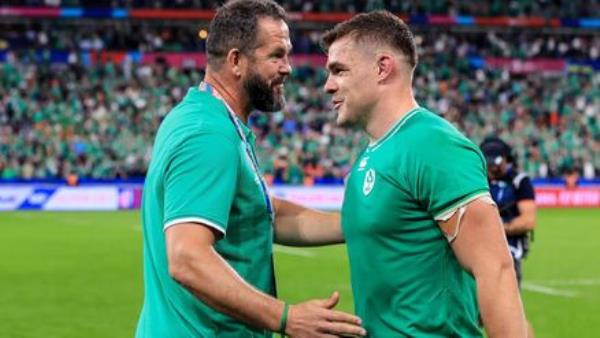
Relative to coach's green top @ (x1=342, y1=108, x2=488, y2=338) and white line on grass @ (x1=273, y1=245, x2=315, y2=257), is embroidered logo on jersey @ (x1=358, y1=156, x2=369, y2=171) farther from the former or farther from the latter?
white line on grass @ (x1=273, y1=245, x2=315, y2=257)

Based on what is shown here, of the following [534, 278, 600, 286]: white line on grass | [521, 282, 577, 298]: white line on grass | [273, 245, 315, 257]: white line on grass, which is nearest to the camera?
[521, 282, 577, 298]: white line on grass

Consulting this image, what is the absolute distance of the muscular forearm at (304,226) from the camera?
4762 mm

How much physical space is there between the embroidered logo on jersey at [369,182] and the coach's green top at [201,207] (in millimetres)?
482

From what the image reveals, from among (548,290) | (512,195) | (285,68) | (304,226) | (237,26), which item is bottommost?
(548,290)

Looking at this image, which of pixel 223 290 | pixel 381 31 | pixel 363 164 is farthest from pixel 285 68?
pixel 223 290

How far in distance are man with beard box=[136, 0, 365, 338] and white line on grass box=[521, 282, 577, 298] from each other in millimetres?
10721

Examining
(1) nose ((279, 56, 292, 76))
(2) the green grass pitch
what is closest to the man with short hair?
(1) nose ((279, 56, 292, 76))

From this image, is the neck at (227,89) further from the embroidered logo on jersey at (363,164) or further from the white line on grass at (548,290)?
the white line on grass at (548,290)

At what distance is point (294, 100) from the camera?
132ft

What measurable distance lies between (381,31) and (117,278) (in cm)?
1252

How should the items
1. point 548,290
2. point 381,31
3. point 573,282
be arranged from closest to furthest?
1. point 381,31
2. point 548,290
3. point 573,282

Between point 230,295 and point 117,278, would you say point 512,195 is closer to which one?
point 230,295

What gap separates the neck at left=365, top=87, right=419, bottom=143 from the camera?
3939mm

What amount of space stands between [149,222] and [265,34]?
88cm
